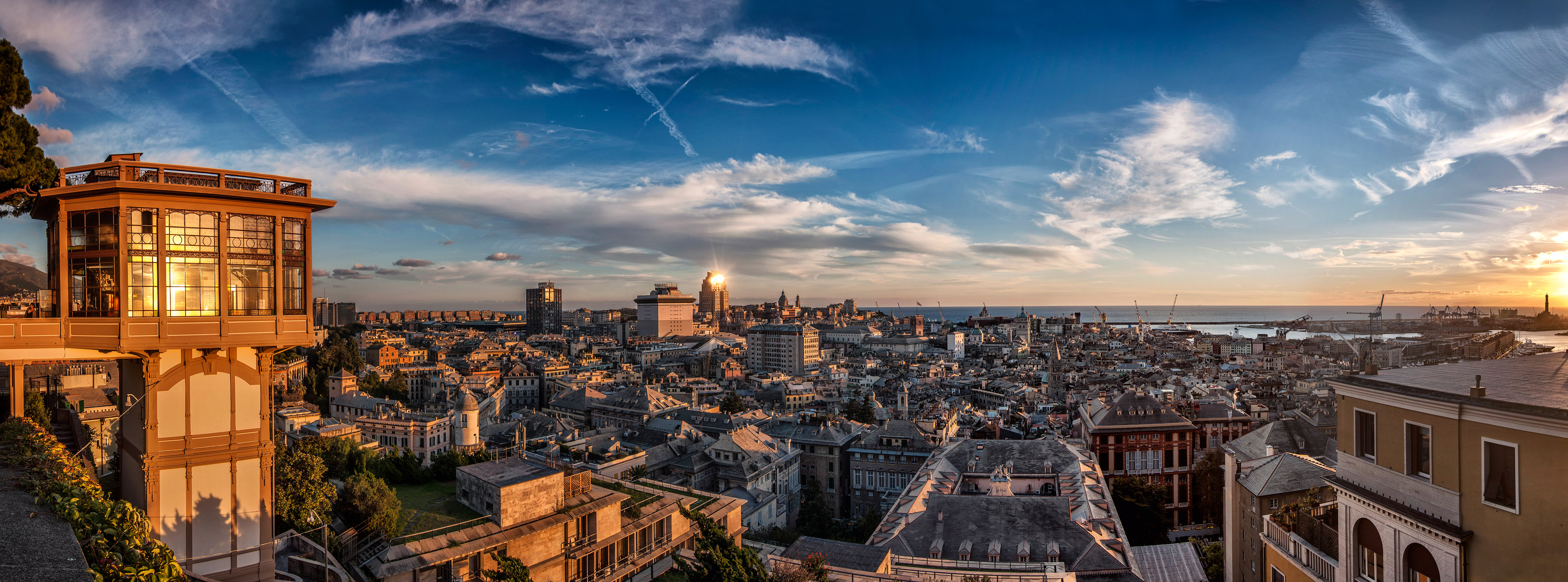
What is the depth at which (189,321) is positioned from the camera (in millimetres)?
7770

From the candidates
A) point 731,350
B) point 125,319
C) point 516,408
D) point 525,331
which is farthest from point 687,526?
point 525,331

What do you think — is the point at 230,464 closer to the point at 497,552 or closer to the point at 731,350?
the point at 497,552

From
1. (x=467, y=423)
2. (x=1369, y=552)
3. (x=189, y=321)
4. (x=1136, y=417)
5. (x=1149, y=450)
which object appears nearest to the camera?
(x=189, y=321)

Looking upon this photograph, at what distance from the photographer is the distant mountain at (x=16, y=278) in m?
14.1

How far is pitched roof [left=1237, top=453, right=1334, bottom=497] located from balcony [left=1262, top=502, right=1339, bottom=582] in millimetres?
4487

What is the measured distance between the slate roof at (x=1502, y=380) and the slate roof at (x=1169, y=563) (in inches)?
455

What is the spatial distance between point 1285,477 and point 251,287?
20915 millimetres

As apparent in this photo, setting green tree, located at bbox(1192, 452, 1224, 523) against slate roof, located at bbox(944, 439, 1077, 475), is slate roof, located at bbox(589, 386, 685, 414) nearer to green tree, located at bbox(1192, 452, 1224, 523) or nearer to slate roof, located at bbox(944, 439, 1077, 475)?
slate roof, located at bbox(944, 439, 1077, 475)

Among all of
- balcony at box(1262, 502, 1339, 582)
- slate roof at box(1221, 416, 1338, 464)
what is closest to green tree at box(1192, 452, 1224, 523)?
slate roof at box(1221, 416, 1338, 464)

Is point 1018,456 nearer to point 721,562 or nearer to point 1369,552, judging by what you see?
point 721,562

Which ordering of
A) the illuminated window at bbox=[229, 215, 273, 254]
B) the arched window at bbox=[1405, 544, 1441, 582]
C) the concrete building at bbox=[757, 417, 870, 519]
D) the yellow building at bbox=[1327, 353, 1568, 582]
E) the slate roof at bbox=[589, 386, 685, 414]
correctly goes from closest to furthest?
the yellow building at bbox=[1327, 353, 1568, 582], the arched window at bbox=[1405, 544, 1441, 582], the illuminated window at bbox=[229, 215, 273, 254], the concrete building at bbox=[757, 417, 870, 519], the slate roof at bbox=[589, 386, 685, 414]

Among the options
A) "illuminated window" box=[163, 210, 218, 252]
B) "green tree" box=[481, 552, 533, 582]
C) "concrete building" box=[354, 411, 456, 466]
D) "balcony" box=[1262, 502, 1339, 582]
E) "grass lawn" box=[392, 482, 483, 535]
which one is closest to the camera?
"illuminated window" box=[163, 210, 218, 252]

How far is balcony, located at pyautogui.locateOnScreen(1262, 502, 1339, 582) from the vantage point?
31.4ft

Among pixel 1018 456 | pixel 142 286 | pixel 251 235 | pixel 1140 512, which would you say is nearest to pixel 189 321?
pixel 142 286
